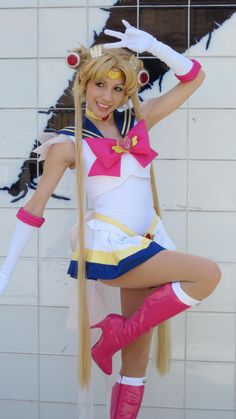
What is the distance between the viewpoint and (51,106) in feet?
9.13

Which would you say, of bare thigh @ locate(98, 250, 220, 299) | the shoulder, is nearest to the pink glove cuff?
the shoulder

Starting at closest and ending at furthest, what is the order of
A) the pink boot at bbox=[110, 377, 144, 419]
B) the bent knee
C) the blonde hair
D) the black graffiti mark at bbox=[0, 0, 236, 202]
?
the bent knee → the blonde hair → the pink boot at bbox=[110, 377, 144, 419] → the black graffiti mark at bbox=[0, 0, 236, 202]

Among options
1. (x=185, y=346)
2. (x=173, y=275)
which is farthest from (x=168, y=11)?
(x=185, y=346)

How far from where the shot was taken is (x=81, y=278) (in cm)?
220

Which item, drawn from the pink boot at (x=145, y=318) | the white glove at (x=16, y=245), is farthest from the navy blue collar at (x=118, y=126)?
the pink boot at (x=145, y=318)

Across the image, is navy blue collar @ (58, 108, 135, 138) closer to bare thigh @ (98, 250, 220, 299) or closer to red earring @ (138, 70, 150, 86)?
red earring @ (138, 70, 150, 86)

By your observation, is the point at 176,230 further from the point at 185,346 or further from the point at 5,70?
the point at 5,70

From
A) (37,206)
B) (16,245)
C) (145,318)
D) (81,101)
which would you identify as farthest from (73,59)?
(145,318)

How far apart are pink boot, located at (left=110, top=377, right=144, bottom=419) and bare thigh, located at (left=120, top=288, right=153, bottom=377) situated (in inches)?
1.9

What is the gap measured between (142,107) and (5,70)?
76cm

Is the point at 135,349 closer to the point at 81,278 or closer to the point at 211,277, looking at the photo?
the point at 81,278

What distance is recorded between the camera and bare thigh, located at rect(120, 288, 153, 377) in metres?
2.31

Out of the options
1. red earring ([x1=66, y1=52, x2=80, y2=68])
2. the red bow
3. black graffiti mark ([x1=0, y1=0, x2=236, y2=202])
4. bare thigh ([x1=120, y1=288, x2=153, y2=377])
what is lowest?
bare thigh ([x1=120, y1=288, x2=153, y2=377])

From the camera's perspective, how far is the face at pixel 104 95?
2.20 meters
